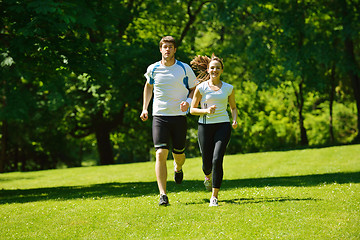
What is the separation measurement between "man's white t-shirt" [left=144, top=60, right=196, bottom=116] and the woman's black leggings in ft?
1.83

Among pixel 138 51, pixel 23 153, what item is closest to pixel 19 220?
pixel 138 51

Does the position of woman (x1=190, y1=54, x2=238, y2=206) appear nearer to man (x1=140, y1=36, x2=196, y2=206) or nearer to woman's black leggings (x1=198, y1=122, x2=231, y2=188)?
woman's black leggings (x1=198, y1=122, x2=231, y2=188)

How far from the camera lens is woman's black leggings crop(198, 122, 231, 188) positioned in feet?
23.8

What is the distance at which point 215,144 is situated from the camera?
7.49 metres

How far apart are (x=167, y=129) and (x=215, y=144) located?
33.4 inches

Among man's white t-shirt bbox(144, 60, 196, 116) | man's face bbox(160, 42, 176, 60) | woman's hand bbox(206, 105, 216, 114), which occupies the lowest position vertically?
woman's hand bbox(206, 105, 216, 114)

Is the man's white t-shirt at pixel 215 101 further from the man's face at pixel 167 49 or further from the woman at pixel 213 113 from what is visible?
the man's face at pixel 167 49

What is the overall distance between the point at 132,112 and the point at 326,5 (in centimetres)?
1316

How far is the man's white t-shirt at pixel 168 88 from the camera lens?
301 inches

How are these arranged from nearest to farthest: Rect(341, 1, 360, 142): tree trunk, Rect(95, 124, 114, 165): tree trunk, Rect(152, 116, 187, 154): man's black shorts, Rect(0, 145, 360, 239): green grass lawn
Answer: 1. Rect(0, 145, 360, 239): green grass lawn
2. Rect(152, 116, 187, 154): man's black shorts
3. Rect(341, 1, 360, 142): tree trunk
4. Rect(95, 124, 114, 165): tree trunk

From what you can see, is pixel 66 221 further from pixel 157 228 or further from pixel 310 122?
pixel 310 122

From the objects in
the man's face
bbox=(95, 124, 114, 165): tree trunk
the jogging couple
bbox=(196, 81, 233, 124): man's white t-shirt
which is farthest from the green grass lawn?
bbox=(95, 124, 114, 165): tree trunk

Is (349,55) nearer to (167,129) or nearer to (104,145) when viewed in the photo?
(104,145)

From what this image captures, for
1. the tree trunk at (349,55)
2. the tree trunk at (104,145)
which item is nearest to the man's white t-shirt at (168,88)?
the tree trunk at (349,55)
